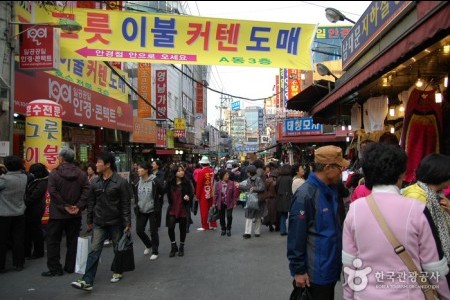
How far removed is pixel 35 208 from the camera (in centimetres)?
749

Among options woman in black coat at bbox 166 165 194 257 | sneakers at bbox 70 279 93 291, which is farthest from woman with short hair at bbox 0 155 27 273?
woman in black coat at bbox 166 165 194 257

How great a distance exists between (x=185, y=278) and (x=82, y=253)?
1.57m

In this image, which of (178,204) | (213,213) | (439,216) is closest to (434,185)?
(439,216)

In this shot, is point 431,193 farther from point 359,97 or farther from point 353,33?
point 359,97

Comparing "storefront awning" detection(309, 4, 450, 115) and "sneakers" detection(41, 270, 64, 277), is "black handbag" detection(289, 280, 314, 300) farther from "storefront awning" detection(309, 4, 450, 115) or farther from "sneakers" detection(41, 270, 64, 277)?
"sneakers" detection(41, 270, 64, 277)

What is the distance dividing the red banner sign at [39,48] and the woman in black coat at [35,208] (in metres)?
2.65

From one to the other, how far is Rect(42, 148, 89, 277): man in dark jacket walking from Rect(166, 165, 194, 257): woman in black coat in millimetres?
1798

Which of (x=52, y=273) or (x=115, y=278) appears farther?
(x=52, y=273)

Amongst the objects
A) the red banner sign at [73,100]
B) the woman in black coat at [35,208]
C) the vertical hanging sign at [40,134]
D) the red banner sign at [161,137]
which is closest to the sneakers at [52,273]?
the woman in black coat at [35,208]

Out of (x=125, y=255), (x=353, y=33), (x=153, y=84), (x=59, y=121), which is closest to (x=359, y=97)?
(x=353, y=33)

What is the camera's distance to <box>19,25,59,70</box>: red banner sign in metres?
8.85

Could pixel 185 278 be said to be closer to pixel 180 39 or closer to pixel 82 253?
pixel 82 253

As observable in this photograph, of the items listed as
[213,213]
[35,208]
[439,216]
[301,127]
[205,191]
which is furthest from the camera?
[301,127]

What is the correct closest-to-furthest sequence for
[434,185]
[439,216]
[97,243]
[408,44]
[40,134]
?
[439,216], [434,185], [408,44], [97,243], [40,134]
